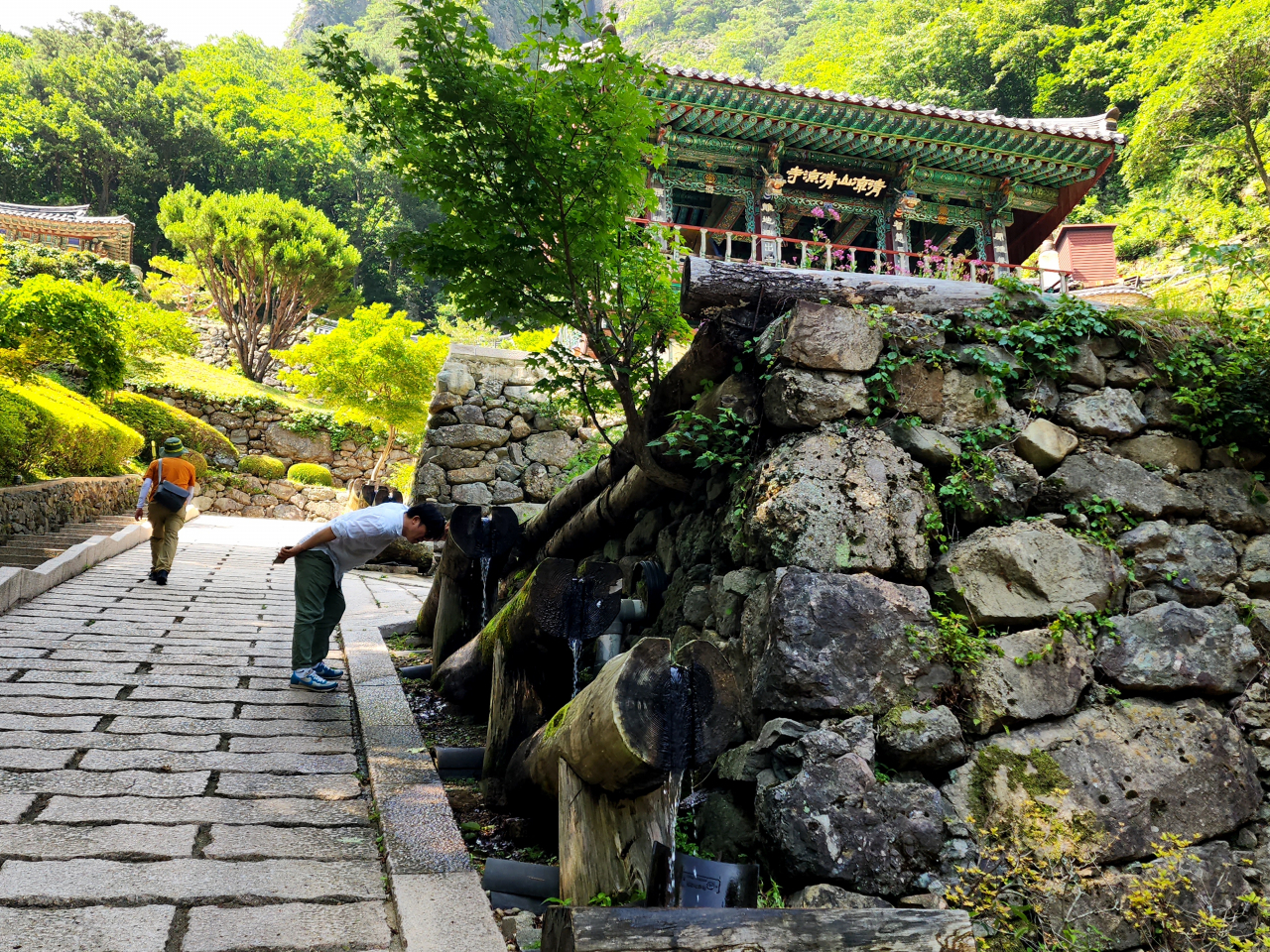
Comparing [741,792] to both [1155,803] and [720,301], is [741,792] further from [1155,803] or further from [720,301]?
[720,301]

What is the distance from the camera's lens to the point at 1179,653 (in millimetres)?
2766

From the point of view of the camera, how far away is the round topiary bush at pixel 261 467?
2027 centimetres

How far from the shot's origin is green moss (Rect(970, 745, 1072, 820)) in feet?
8.05

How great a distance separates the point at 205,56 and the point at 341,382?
31.6 metres

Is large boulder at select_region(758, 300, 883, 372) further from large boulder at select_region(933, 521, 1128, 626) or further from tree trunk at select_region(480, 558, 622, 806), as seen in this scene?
tree trunk at select_region(480, 558, 622, 806)

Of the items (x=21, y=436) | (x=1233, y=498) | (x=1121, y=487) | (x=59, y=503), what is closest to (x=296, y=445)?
(x=59, y=503)

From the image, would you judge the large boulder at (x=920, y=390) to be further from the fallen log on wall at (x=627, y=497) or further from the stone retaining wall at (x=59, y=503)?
the stone retaining wall at (x=59, y=503)

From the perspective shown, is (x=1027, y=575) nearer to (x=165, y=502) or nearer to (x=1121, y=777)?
(x=1121, y=777)

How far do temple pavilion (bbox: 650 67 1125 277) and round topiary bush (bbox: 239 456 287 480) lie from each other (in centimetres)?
1332

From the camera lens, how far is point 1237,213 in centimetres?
1509

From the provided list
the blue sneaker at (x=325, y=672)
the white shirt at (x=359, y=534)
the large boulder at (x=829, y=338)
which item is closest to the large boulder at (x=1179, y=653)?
the large boulder at (x=829, y=338)

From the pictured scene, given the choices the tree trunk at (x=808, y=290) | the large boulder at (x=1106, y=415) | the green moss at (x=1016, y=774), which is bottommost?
the green moss at (x=1016, y=774)

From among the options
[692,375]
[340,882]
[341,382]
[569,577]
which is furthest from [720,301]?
[341,382]

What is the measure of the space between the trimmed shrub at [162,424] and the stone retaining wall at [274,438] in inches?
54.4
